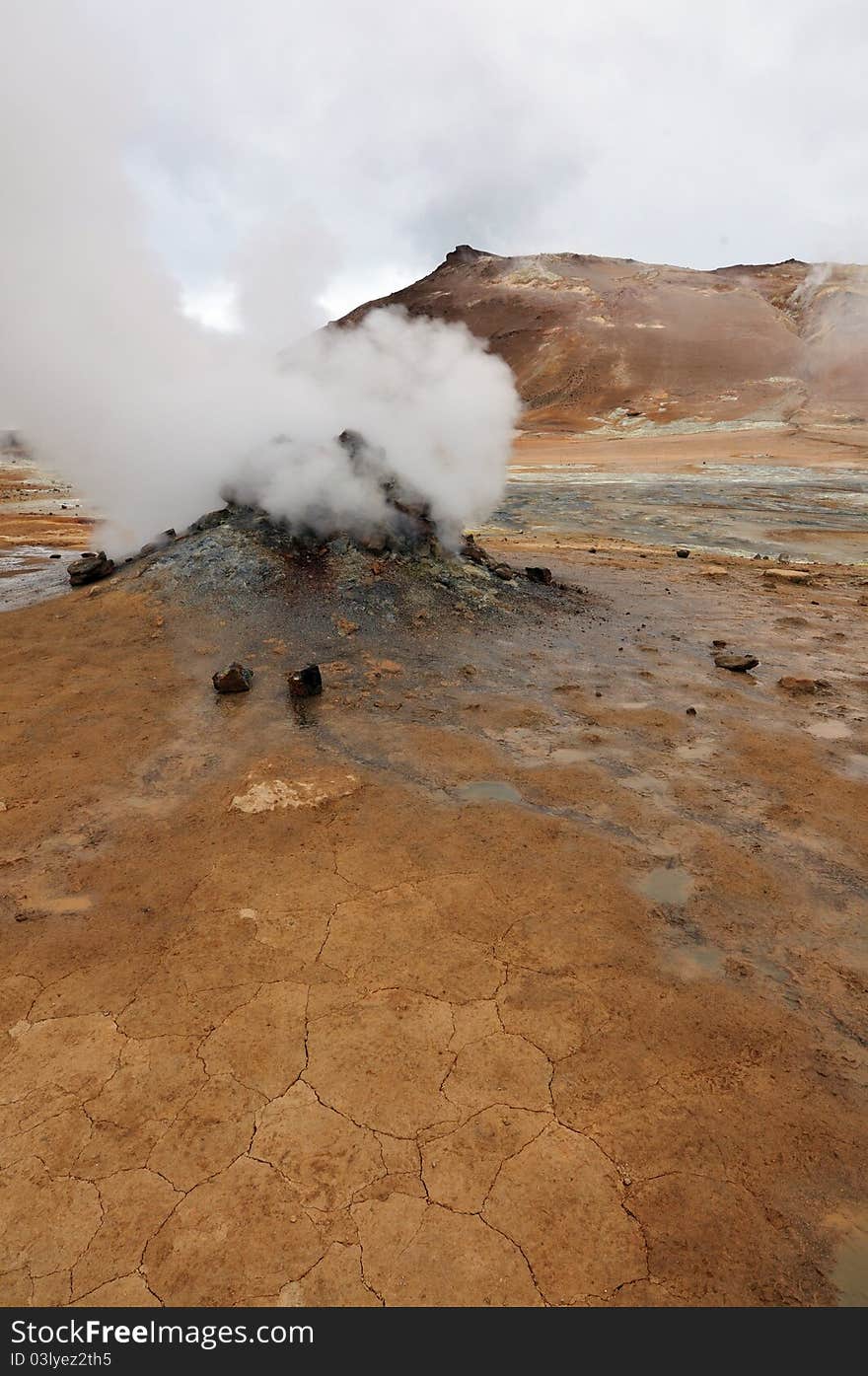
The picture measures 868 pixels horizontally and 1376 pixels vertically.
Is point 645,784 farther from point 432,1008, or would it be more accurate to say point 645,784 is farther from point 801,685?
point 801,685

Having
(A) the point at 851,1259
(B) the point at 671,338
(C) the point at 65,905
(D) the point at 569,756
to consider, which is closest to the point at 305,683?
(D) the point at 569,756

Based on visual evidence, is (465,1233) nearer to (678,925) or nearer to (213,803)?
(678,925)

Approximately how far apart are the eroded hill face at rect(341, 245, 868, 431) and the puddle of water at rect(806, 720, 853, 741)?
156 ft

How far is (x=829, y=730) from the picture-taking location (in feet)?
21.4

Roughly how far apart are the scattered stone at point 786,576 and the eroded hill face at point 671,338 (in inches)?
1566

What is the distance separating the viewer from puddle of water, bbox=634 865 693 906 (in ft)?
13.9

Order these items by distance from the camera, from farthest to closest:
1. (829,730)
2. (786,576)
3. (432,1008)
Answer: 1. (786,576)
2. (829,730)
3. (432,1008)

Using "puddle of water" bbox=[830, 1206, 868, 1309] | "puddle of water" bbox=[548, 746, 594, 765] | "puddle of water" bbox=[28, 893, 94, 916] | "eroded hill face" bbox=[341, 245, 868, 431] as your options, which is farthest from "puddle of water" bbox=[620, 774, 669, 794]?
"eroded hill face" bbox=[341, 245, 868, 431]

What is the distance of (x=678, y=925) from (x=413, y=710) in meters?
3.61

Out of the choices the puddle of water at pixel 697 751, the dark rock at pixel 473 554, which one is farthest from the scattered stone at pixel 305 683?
the dark rock at pixel 473 554

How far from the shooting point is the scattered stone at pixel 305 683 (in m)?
6.97

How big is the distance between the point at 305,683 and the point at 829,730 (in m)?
5.41

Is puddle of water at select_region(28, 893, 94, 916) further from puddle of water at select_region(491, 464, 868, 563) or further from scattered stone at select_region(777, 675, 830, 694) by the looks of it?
puddle of water at select_region(491, 464, 868, 563)
